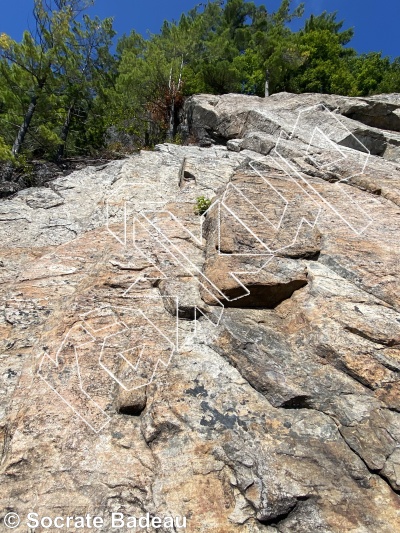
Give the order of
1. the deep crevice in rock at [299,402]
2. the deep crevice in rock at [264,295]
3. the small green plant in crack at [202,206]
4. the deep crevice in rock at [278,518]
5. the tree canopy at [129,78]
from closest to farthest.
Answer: the deep crevice in rock at [278,518]
the deep crevice in rock at [299,402]
the deep crevice in rock at [264,295]
the small green plant in crack at [202,206]
the tree canopy at [129,78]

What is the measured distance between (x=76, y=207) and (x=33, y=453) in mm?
5419

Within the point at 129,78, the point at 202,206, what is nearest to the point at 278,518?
the point at 202,206

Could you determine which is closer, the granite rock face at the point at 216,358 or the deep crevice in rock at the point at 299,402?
the granite rock face at the point at 216,358

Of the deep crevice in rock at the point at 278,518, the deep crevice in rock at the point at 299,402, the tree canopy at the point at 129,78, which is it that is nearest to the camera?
the deep crevice in rock at the point at 278,518

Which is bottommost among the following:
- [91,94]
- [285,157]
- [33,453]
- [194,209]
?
[33,453]

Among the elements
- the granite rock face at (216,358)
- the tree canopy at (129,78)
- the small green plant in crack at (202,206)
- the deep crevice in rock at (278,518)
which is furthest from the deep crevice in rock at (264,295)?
the tree canopy at (129,78)

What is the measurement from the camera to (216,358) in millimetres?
4180

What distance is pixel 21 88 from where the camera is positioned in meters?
11.9

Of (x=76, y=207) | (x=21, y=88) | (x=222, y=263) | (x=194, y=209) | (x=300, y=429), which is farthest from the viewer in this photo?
(x=21, y=88)

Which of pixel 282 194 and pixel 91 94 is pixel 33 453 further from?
pixel 91 94

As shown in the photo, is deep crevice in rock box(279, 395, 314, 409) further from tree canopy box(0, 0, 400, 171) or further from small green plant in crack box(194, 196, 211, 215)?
tree canopy box(0, 0, 400, 171)

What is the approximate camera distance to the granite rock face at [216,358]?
10.3ft

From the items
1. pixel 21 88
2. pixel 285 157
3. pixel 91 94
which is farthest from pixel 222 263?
pixel 91 94

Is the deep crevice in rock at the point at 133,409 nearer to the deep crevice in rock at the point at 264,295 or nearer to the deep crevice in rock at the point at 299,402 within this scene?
the deep crevice in rock at the point at 299,402
